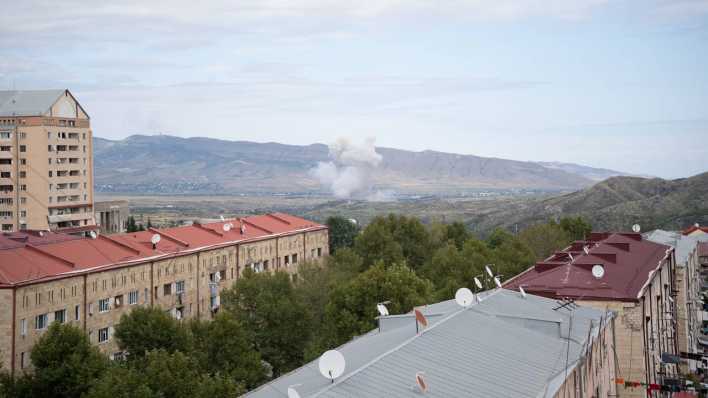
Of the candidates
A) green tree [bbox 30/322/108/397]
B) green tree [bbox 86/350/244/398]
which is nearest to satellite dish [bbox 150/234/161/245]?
green tree [bbox 30/322/108/397]

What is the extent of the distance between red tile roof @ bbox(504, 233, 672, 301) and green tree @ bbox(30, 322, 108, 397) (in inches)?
898

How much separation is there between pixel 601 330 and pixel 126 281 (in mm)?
37155

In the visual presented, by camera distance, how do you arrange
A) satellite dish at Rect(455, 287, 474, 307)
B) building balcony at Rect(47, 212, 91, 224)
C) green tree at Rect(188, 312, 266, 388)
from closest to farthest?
satellite dish at Rect(455, 287, 474, 307)
green tree at Rect(188, 312, 266, 388)
building balcony at Rect(47, 212, 91, 224)

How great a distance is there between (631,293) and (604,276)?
14.0 feet

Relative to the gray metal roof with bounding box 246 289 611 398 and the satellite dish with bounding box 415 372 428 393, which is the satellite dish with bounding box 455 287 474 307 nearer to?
the gray metal roof with bounding box 246 289 611 398

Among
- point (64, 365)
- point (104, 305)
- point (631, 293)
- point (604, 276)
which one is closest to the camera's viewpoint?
point (631, 293)

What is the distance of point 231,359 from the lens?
42500 millimetres

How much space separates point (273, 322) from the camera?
172 ft

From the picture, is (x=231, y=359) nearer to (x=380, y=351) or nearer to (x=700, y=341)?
(x=380, y=351)

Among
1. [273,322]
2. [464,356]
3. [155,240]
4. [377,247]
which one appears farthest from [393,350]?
[377,247]

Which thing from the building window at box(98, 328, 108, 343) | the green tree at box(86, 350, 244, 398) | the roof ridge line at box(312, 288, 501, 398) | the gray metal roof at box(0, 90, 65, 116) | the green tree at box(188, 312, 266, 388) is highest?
the gray metal roof at box(0, 90, 65, 116)

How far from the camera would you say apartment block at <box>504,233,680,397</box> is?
117ft

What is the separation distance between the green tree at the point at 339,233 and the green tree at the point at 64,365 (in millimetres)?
67545

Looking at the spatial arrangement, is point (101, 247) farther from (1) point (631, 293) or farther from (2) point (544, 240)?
(2) point (544, 240)
